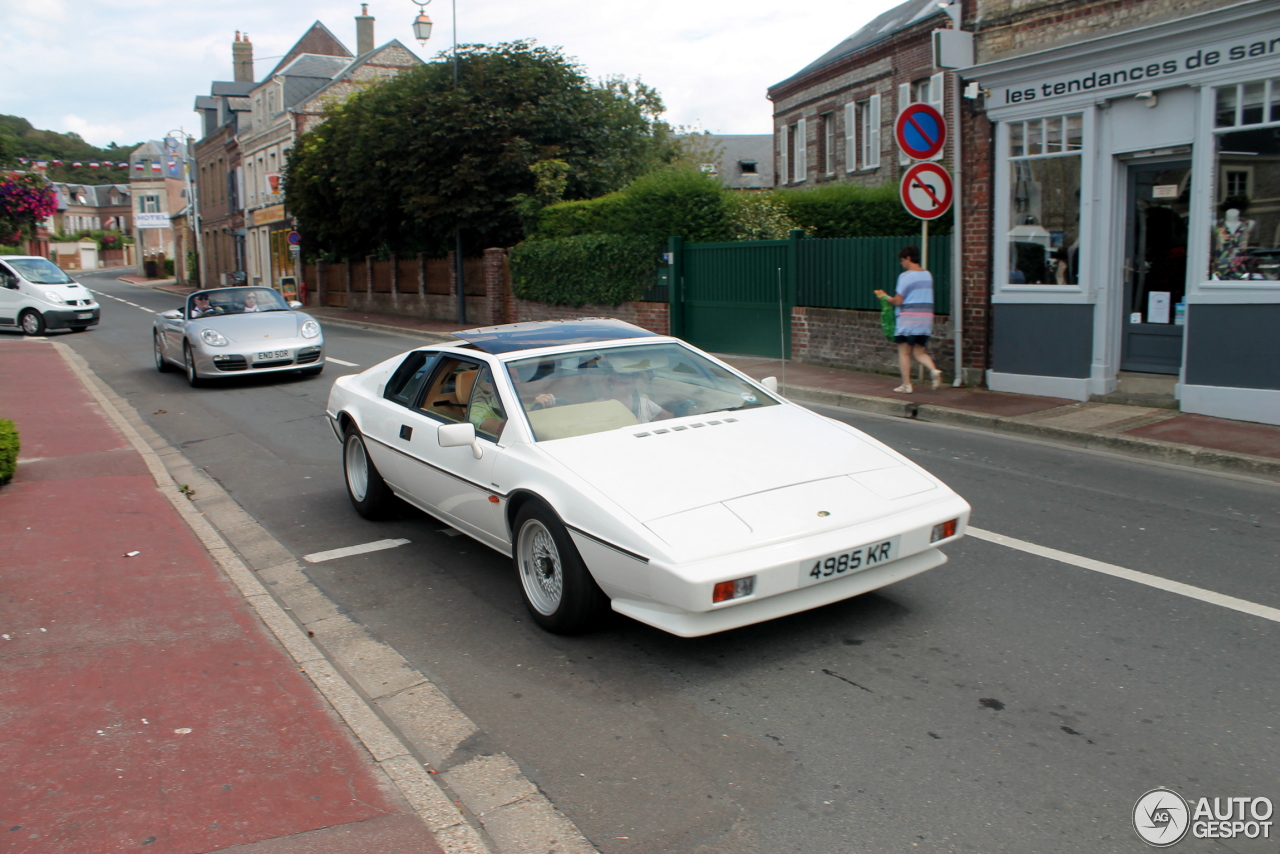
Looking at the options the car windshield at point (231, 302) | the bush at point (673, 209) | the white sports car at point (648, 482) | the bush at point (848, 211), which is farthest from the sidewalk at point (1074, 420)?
the car windshield at point (231, 302)

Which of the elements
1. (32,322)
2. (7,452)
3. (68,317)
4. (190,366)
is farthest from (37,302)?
(7,452)

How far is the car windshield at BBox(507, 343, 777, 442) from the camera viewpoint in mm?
5176

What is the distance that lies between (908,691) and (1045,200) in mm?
8954

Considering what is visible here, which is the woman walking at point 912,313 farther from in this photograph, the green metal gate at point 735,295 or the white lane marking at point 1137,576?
the white lane marking at point 1137,576

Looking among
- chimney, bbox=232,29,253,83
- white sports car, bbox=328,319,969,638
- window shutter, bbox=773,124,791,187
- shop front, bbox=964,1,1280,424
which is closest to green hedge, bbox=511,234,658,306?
shop front, bbox=964,1,1280,424

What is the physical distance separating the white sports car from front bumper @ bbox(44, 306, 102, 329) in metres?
22.4

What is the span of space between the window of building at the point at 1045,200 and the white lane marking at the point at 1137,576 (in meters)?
6.23

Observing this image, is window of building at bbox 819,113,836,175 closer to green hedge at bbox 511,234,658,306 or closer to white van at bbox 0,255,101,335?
green hedge at bbox 511,234,658,306

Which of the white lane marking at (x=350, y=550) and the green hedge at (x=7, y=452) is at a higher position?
the green hedge at (x=7, y=452)

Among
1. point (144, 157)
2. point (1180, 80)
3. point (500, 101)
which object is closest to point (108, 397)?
point (1180, 80)

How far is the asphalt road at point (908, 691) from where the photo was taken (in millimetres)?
3215

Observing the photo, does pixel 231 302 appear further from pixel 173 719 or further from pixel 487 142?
pixel 173 719

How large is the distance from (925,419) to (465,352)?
21.5ft

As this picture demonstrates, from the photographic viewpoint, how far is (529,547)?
490 cm
